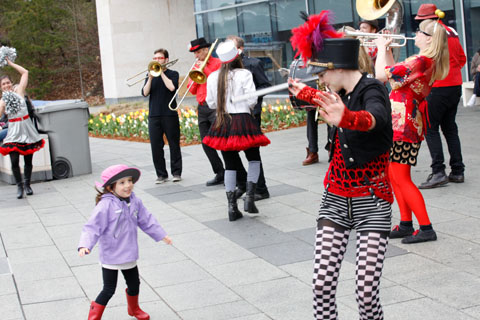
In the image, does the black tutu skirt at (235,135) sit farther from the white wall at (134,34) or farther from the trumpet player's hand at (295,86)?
the white wall at (134,34)

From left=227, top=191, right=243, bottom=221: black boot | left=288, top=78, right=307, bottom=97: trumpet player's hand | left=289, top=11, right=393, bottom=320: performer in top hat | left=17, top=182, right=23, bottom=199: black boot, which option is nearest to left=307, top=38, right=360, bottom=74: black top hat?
left=289, top=11, right=393, bottom=320: performer in top hat

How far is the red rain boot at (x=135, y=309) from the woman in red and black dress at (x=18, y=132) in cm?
539

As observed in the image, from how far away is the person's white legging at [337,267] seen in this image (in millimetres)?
3488

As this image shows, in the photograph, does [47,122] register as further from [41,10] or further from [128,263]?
[41,10]

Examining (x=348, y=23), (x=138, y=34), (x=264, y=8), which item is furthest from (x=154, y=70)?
(x=138, y=34)

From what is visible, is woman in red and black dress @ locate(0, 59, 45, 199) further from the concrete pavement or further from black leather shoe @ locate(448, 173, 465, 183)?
black leather shoe @ locate(448, 173, 465, 183)

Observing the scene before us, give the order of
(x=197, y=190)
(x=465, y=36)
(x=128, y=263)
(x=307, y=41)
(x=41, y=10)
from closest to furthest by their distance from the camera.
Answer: (x=307, y=41), (x=128, y=263), (x=197, y=190), (x=465, y=36), (x=41, y=10)

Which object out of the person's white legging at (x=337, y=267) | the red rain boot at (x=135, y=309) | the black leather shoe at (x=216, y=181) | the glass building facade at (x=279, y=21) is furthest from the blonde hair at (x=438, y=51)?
the glass building facade at (x=279, y=21)

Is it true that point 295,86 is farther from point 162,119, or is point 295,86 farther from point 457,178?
point 162,119

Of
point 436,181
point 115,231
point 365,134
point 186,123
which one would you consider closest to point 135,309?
point 115,231

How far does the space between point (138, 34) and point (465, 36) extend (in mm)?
14782

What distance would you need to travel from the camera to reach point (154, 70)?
944cm

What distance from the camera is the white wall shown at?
88.6 ft

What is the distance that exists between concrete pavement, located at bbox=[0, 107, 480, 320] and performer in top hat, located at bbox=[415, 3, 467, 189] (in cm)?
18
